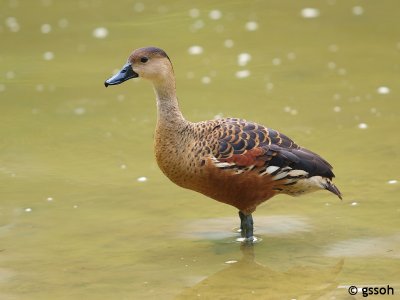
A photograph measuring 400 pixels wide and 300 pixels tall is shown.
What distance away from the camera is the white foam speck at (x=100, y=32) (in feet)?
45.0

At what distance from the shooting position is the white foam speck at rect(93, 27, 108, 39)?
13719 millimetres

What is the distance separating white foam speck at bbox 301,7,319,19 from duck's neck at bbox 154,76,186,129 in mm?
6777

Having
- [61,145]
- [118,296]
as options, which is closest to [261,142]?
[118,296]

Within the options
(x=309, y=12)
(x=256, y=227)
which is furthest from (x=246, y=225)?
(x=309, y=12)

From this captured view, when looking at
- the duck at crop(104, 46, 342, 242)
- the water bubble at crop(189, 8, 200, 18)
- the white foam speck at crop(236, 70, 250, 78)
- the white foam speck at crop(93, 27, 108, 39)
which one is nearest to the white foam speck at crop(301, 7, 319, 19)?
the water bubble at crop(189, 8, 200, 18)

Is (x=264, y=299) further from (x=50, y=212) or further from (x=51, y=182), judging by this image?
(x=51, y=182)

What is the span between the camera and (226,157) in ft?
23.8

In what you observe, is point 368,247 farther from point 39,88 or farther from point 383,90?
point 39,88

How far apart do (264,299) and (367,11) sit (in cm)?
857

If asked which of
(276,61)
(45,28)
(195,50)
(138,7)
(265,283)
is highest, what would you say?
(138,7)

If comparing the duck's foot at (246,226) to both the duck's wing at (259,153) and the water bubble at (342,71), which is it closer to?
the duck's wing at (259,153)

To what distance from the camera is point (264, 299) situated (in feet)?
21.0

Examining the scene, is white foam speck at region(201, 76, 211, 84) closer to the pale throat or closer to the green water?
the green water

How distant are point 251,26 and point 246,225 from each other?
6.69m
